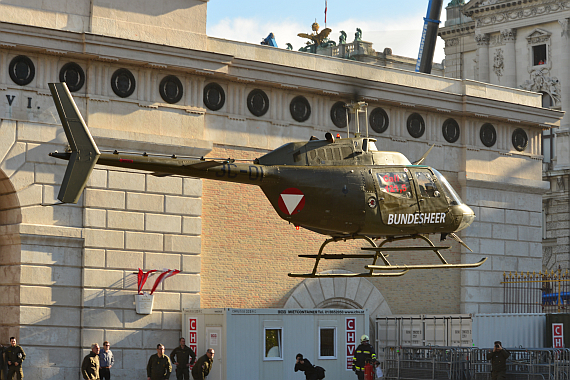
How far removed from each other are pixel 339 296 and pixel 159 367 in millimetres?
9469

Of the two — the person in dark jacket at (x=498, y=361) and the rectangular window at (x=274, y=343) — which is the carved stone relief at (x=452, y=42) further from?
the person in dark jacket at (x=498, y=361)

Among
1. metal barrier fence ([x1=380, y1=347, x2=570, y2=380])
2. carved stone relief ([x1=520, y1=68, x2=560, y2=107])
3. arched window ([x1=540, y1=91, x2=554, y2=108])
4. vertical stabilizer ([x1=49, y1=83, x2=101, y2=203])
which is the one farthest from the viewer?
arched window ([x1=540, y1=91, x2=554, y2=108])

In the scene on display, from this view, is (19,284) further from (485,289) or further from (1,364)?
(485,289)

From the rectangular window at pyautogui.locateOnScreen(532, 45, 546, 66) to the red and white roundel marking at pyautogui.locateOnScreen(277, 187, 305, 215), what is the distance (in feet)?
146

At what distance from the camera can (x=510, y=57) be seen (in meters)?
60.7

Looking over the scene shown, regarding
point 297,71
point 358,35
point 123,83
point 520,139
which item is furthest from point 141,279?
point 358,35

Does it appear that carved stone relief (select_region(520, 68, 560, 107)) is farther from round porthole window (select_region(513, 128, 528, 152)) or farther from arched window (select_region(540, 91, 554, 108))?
round porthole window (select_region(513, 128, 528, 152))

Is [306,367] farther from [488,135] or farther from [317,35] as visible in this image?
[317,35]

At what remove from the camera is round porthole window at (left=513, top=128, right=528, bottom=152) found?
38312 millimetres

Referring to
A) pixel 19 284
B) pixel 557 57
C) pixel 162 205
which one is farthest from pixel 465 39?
pixel 19 284

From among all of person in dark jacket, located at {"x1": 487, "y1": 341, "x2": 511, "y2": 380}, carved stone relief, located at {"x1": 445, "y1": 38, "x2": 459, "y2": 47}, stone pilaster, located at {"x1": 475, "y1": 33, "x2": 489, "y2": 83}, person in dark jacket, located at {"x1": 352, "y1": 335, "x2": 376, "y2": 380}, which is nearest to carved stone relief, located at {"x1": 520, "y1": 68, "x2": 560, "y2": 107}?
stone pilaster, located at {"x1": 475, "y1": 33, "x2": 489, "y2": 83}

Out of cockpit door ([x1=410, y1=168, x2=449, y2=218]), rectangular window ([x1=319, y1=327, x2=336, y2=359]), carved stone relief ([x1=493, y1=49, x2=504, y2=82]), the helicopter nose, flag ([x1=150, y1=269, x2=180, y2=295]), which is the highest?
carved stone relief ([x1=493, y1=49, x2=504, y2=82])

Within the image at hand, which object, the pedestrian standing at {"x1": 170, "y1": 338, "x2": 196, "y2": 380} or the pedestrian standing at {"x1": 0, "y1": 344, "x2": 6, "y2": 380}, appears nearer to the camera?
the pedestrian standing at {"x1": 0, "y1": 344, "x2": 6, "y2": 380}

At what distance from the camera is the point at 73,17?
28.5m
